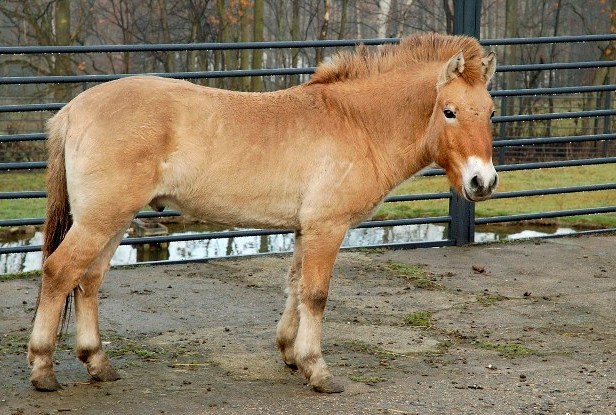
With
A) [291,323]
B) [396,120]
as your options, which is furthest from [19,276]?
[396,120]

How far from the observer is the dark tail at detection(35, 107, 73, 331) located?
4762mm

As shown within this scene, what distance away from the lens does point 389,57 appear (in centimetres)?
531

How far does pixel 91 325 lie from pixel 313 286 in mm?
1110

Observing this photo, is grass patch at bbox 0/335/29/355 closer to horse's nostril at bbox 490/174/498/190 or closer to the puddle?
horse's nostril at bbox 490/174/498/190

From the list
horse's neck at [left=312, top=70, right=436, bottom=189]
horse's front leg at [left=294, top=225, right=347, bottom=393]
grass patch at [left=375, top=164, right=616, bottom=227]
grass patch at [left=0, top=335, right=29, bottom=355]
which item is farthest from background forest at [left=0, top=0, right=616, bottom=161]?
horse's front leg at [left=294, top=225, right=347, bottom=393]

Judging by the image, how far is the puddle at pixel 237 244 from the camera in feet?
35.2

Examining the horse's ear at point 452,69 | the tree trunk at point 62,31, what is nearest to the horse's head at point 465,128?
the horse's ear at point 452,69

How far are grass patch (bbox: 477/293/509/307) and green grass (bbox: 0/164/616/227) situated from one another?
5082 mm

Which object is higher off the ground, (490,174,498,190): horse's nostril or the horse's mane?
the horse's mane

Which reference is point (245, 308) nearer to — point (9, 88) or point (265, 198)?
point (265, 198)

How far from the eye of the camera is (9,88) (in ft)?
69.3

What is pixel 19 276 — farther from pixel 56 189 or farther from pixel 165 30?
pixel 165 30

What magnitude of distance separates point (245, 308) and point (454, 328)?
4.46 feet

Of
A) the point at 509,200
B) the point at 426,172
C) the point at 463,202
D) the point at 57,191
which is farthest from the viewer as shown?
the point at 509,200
